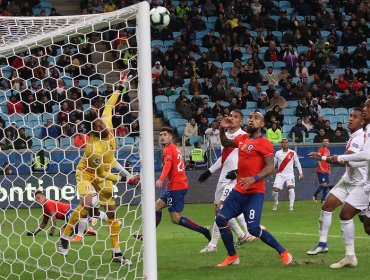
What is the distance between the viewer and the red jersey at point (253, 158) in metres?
11.8

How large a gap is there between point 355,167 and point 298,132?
15.3 metres

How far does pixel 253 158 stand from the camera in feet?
39.2

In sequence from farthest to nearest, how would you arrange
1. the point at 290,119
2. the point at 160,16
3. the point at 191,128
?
1. the point at 290,119
2. the point at 191,128
3. the point at 160,16

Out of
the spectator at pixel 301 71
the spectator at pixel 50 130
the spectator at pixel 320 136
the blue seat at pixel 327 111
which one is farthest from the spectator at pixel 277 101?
the spectator at pixel 50 130

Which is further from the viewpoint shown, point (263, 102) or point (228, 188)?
point (263, 102)

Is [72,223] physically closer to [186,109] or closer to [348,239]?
[348,239]

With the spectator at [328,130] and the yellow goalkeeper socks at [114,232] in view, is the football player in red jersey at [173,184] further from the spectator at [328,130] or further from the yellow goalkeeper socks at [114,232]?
the spectator at [328,130]

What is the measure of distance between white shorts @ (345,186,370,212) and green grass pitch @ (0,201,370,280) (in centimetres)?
74

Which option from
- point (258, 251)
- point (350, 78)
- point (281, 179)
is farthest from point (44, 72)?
point (350, 78)

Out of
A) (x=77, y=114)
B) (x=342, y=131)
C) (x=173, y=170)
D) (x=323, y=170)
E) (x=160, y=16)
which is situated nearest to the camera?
(x=160, y=16)

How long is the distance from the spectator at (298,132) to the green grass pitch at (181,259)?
356 inches

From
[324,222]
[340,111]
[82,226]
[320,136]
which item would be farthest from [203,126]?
[324,222]

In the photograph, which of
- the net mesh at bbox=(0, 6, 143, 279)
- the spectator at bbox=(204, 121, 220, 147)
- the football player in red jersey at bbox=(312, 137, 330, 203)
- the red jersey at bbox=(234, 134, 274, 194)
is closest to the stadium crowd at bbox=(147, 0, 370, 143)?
the spectator at bbox=(204, 121, 220, 147)

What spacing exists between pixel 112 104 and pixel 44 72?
3.43m
